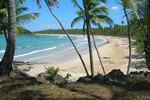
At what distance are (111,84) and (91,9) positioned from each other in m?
6.11

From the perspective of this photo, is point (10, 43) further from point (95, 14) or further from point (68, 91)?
point (95, 14)

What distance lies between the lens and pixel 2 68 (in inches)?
175

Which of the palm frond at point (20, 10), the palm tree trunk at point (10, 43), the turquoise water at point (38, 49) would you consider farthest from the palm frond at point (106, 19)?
the palm frond at point (20, 10)

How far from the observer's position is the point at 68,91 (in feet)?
12.3

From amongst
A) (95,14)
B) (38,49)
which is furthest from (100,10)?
(38,49)

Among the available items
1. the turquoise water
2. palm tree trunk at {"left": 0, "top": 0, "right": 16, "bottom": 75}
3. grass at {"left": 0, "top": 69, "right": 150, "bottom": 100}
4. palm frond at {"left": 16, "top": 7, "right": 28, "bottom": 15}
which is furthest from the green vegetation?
palm frond at {"left": 16, "top": 7, "right": 28, "bottom": 15}

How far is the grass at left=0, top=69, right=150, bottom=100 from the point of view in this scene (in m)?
3.42

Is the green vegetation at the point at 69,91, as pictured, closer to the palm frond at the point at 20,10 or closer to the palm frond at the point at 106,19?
the palm frond at the point at 106,19

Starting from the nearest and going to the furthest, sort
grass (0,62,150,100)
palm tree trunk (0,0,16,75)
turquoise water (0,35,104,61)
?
1. grass (0,62,150,100)
2. palm tree trunk (0,0,16,75)
3. turquoise water (0,35,104,61)

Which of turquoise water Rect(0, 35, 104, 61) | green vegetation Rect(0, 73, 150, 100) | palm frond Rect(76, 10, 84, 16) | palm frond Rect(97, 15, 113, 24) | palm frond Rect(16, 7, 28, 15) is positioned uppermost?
palm frond Rect(16, 7, 28, 15)

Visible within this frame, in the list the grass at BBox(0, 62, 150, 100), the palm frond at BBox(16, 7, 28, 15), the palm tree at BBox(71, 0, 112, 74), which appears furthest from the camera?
the palm frond at BBox(16, 7, 28, 15)

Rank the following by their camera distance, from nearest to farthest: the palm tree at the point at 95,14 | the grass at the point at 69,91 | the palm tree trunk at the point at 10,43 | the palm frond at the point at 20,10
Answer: the grass at the point at 69,91 → the palm tree trunk at the point at 10,43 → the palm tree at the point at 95,14 → the palm frond at the point at 20,10

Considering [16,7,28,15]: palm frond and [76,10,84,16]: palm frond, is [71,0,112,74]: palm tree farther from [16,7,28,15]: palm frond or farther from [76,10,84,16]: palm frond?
[16,7,28,15]: palm frond

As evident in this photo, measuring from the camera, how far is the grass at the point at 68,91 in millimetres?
3418
